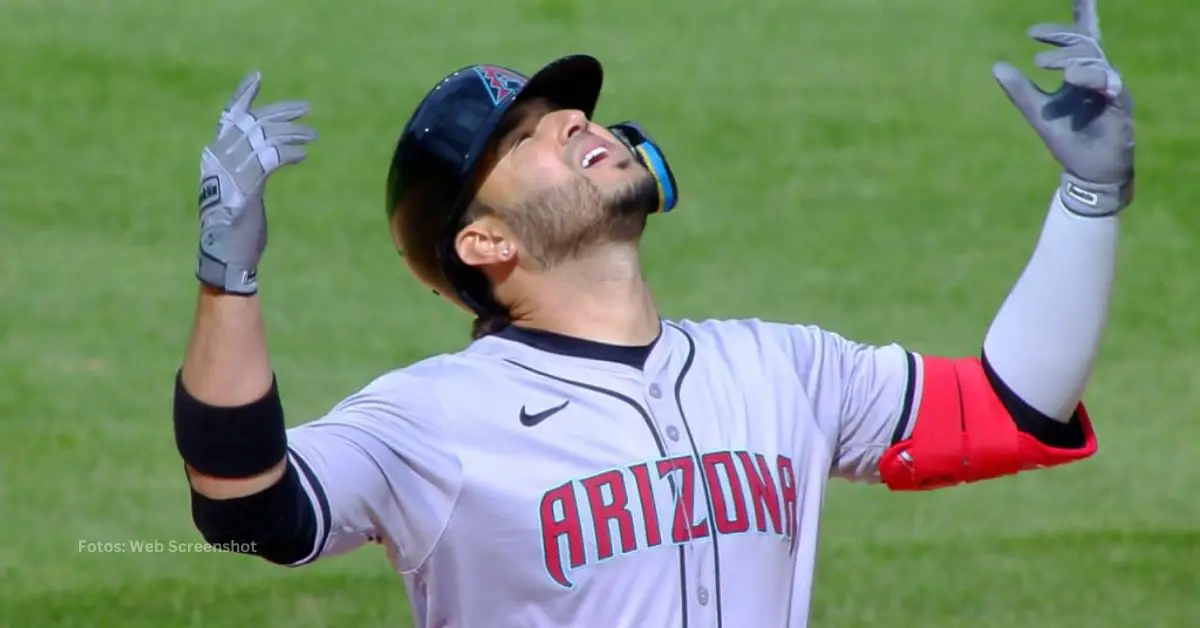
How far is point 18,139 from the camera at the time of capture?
9.73 metres

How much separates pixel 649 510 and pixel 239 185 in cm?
87

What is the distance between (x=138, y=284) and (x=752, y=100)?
3.61 metres

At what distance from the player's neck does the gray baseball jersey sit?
45 millimetres

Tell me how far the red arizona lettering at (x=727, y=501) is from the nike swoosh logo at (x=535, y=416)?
0.90ft

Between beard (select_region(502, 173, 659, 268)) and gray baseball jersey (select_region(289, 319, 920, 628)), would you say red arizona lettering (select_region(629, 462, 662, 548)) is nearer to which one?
gray baseball jersey (select_region(289, 319, 920, 628))

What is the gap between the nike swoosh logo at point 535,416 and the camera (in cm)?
314

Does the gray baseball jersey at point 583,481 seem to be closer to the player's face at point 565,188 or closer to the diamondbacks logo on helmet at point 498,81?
the player's face at point 565,188

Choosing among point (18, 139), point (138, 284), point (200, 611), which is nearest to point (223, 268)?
point (200, 611)

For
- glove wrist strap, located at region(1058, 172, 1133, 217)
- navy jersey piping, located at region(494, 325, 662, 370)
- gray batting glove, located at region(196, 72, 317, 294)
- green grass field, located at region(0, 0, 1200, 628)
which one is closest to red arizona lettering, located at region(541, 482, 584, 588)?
navy jersey piping, located at region(494, 325, 662, 370)

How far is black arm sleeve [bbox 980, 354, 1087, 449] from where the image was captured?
3371 millimetres

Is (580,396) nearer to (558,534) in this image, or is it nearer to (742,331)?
(558,534)

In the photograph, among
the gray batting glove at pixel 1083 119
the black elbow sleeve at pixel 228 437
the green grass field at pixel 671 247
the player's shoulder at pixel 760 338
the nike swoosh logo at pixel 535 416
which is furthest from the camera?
the green grass field at pixel 671 247

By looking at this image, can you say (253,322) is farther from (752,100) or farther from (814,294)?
(752,100)

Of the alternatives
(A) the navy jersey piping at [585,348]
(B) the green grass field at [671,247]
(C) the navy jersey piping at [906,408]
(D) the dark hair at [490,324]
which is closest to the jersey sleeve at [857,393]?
(C) the navy jersey piping at [906,408]
